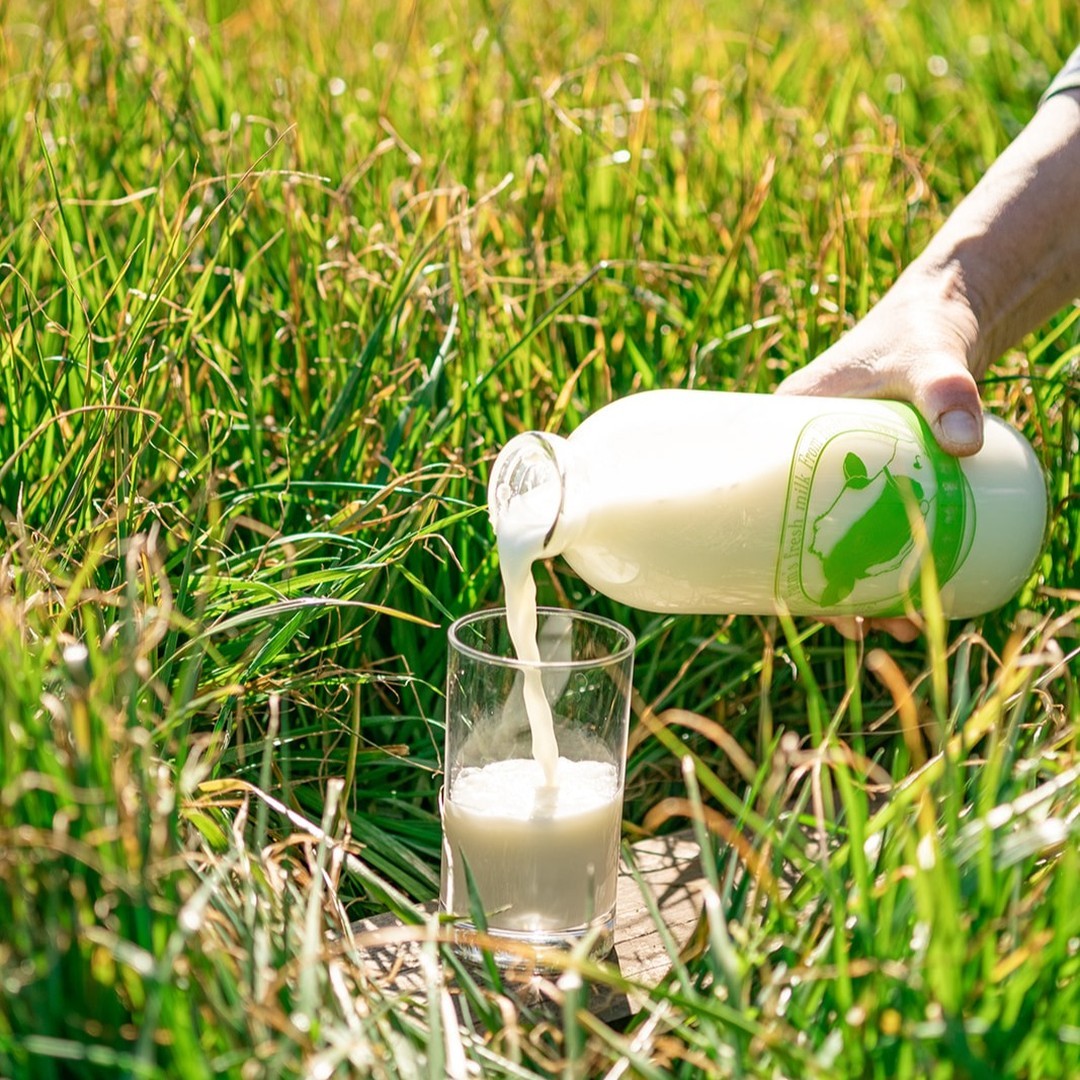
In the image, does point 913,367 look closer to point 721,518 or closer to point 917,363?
point 917,363

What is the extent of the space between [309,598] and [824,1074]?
76 cm

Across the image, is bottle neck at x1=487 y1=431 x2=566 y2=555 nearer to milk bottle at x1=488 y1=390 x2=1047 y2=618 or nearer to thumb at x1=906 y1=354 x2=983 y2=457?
milk bottle at x1=488 y1=390 x2=1047 y2=618

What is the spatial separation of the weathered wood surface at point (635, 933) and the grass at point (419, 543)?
51 mm

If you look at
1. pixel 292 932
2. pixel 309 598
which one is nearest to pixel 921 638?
pixel 309 598

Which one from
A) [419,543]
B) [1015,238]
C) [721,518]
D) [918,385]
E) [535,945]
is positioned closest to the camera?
[535,945]

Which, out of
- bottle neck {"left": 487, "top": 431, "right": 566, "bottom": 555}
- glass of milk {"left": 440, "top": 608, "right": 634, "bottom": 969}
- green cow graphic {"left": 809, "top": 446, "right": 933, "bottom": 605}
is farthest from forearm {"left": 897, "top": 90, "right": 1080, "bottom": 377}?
glass of milk {"left": 440, "top": 608, "right": 634, "bottom": 969}

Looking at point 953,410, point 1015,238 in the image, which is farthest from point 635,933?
point 1015,238

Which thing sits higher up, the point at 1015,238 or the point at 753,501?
the point at 1015,238

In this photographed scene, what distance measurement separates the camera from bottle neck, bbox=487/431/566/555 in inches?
57.1

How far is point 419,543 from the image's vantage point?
1.82 m

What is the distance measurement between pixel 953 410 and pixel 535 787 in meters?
0.64

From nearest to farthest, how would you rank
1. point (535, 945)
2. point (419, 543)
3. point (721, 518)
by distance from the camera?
1. point (535, 945)
2. point (721, 518)
3. point (419, 543)

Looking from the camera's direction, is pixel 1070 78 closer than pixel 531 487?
No

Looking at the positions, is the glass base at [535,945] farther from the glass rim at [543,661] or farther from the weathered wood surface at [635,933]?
the glass rim at [543,661]
